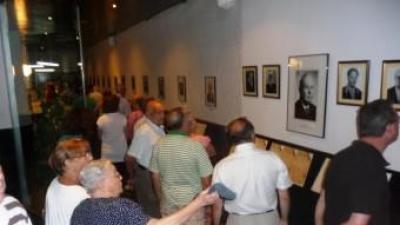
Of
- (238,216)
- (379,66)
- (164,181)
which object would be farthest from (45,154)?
(379,66)

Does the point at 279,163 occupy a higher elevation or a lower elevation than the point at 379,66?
lower

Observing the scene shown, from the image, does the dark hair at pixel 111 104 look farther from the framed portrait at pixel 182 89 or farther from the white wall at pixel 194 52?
the framed portrait at pixel 182 89

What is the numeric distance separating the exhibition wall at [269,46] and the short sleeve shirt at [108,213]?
63.4 inches

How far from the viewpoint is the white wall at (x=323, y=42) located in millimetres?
2330

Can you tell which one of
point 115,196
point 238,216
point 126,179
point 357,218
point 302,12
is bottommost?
point 126,179

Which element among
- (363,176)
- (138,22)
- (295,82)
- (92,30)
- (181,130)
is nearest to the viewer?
(363,176)

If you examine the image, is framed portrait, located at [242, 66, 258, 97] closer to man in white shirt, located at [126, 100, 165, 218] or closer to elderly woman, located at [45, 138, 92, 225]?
man in white shirt, located at [126, 100, 165, 218]

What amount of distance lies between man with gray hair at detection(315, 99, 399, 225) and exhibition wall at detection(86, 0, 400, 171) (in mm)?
547

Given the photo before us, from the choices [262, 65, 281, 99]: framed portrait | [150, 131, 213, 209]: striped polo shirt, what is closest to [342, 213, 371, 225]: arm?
[150, 131, 213, 209]: striped polo shirt

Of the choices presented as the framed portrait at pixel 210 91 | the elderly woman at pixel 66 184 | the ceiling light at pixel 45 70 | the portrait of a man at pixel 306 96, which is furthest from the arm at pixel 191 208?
the ceiling light at pixel 45 70

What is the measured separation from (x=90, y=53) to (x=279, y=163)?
12.9 m

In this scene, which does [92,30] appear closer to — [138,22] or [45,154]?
[138,22]

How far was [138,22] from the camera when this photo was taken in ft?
26.0

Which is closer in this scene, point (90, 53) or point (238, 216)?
point (238, 216)
